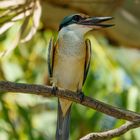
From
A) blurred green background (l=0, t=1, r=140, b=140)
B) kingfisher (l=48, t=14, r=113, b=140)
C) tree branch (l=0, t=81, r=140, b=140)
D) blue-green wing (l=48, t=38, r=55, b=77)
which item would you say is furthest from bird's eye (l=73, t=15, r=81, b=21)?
tree branch (l=0, t=81, r=140, b=140)

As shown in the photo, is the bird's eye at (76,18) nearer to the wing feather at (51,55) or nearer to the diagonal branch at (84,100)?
the wing feather at (51,55)

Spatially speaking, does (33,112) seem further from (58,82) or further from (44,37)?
(58,82)

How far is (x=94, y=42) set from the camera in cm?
457

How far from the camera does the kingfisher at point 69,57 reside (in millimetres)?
3195

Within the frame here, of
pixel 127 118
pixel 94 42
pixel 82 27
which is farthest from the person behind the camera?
pixel 94 42

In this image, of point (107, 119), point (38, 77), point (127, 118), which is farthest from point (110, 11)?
point (127, 118)

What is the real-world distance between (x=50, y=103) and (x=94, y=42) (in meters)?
0.56

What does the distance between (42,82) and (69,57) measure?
1.31 meters

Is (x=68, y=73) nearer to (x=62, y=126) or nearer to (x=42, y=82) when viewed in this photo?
(x=62, y=126)

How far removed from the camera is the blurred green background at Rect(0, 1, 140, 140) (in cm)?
397

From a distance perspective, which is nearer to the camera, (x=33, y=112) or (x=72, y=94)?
(x=72, y=94)

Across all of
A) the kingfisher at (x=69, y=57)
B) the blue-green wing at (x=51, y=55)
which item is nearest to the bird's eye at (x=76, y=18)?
the kingfisher at (x=69, y=57)

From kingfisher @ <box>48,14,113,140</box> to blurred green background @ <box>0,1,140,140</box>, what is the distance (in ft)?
1.33

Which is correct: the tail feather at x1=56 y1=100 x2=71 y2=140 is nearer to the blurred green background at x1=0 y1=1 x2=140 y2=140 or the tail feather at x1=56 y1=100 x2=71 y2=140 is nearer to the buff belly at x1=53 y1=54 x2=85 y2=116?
the buff belly at x1=53 y1=54 x2=85 y2=116
